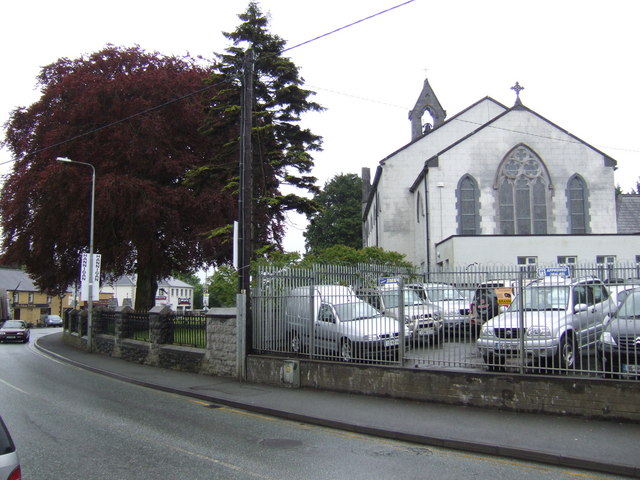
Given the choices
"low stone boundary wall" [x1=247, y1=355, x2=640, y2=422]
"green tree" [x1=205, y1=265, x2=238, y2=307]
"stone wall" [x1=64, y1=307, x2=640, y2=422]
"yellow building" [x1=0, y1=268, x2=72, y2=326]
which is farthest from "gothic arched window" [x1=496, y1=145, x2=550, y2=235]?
"yellow building" [x1=0, y1=268, x2=72, y2=326]

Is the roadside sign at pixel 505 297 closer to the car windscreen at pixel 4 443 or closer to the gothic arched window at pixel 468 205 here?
the car windscreen at pixel 4 443

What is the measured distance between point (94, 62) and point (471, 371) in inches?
1054

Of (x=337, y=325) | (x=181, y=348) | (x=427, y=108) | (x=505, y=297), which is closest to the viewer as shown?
(x=505, y=297)

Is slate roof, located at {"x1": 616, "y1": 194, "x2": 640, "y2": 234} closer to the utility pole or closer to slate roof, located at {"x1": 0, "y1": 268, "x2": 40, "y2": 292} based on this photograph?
the utility pole

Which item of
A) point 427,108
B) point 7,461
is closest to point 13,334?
point 7,461

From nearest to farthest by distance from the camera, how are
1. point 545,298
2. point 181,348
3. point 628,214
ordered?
point 545,298 < point 181,348 < point 628,214

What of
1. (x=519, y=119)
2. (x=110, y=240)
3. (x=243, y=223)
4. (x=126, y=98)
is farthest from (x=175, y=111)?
(x=519, y=119)

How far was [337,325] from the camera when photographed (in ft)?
40.3

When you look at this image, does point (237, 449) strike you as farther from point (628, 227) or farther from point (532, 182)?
point (628, 227)

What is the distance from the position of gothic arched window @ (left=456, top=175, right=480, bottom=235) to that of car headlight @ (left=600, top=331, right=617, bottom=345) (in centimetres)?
2551

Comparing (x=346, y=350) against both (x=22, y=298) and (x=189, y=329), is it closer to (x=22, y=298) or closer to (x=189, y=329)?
(x=189, y=329)

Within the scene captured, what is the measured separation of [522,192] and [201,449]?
31.6 m

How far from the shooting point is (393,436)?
27.4 feet

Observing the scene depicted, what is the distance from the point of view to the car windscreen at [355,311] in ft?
38.4
